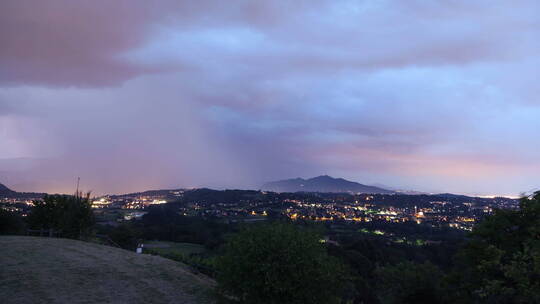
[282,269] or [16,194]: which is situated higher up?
[282,269]

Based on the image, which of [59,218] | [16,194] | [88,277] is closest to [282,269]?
[88,277]

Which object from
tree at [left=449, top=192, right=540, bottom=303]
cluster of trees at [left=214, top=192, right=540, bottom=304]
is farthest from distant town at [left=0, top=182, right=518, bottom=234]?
cluster of trees at [left=214, top=192, right=540, bottom=304]

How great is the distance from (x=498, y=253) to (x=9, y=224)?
34905mm

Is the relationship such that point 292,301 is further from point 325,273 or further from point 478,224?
point 478,224

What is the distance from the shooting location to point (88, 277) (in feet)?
49.1

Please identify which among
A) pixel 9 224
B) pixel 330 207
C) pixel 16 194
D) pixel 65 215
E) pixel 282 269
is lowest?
pixel 330 207

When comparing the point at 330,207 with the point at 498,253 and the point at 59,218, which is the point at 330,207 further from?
the point at 498,253

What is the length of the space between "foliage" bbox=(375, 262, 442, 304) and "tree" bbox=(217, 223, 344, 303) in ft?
27.6

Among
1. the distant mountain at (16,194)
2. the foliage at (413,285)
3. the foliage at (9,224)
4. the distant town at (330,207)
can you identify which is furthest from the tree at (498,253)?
the distant mountain at (16,194)

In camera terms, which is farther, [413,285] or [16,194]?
[16,194]

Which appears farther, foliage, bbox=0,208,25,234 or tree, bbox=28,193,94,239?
foliage, bbox=0,208,25,234

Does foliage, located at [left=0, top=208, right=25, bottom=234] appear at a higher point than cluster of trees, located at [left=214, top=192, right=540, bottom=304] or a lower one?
lower

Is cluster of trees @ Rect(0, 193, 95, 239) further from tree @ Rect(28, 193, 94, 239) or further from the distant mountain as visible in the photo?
the distant mountain

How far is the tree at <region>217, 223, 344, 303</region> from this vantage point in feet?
35.4
